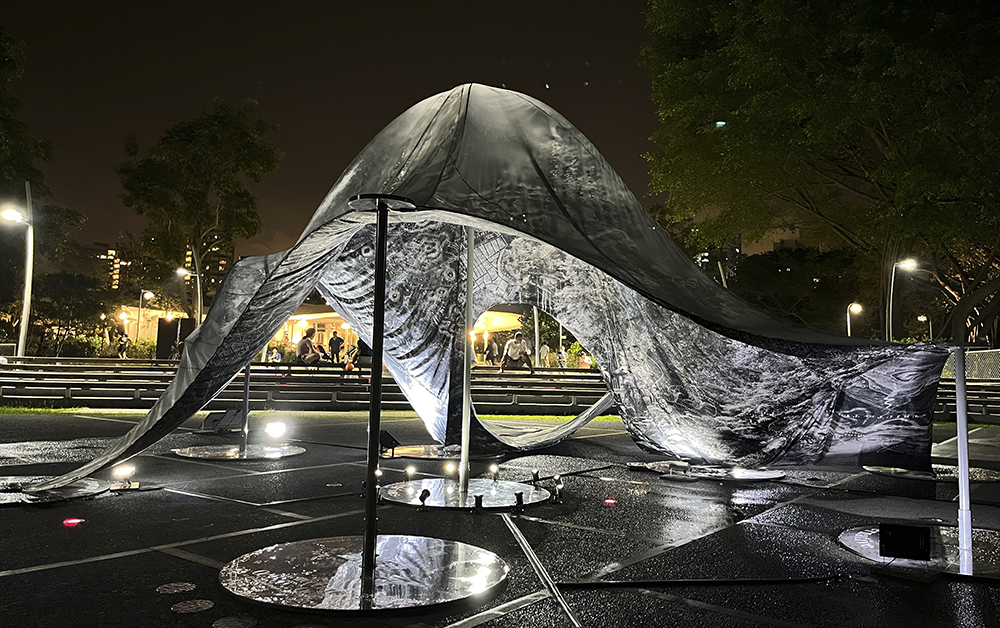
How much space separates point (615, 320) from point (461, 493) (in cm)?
185

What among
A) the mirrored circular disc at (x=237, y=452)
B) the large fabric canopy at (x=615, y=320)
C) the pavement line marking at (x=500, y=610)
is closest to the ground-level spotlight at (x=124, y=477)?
the mirrored circular disc at (x=237, y=452)

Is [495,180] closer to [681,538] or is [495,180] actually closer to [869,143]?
[681,538]

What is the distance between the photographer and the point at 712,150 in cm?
2089

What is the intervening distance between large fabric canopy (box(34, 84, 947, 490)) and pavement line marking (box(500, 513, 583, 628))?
1192 mm

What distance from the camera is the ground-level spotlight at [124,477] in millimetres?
6509

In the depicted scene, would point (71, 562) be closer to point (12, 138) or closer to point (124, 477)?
point (124, 477)

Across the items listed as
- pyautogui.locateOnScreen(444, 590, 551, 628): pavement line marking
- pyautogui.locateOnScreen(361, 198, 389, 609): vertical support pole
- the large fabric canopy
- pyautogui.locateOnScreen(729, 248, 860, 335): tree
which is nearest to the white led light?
the large fabric canopy

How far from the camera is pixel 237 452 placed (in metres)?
8.92

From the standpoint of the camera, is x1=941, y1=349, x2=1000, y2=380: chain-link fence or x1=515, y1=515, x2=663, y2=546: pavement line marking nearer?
x1=515, y1=515, x2=663, y2=546: pavement line marking

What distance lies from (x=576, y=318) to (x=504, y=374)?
13.0 metres

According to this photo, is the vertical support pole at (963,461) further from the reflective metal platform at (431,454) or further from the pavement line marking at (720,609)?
the reflective metal platform at (431,454)

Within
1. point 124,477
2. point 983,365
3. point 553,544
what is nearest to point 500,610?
point 553,544

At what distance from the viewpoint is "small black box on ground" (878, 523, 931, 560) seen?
4.34 m

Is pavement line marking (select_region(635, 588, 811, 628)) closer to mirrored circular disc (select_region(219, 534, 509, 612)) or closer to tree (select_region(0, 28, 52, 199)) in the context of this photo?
mirrored circular disc (select_region(219, 534, 509, 612))
